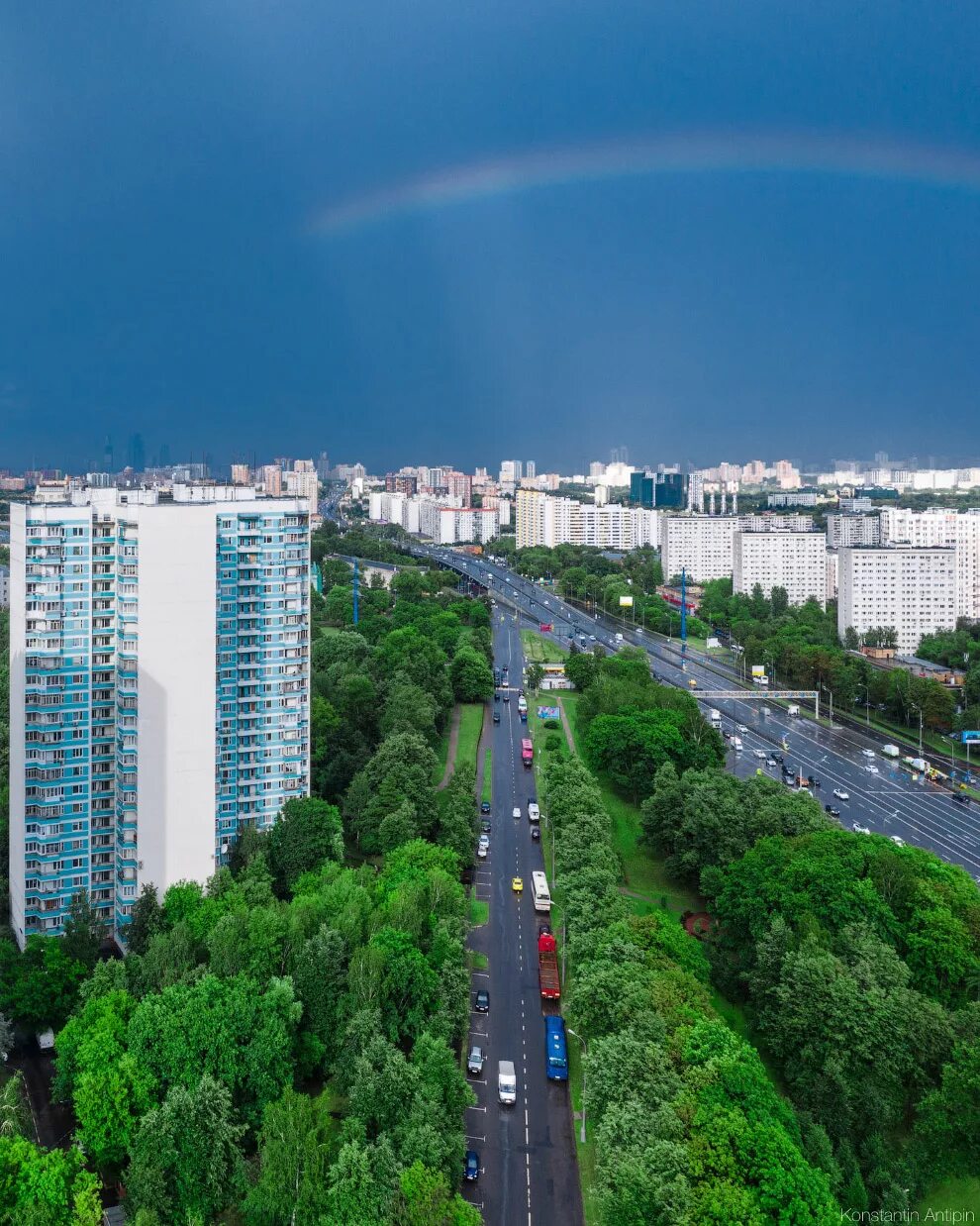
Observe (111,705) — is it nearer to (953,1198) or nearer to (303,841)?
(303,841)

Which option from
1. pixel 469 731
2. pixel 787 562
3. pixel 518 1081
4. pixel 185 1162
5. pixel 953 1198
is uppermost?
pixel 787 562

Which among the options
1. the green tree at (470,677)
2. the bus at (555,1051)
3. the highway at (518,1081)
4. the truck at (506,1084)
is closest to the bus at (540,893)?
the highway at (518,1081)

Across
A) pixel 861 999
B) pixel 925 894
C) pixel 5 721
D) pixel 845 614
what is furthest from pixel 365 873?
pixel 845 614

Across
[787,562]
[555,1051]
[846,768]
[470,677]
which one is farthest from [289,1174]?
[787,562]

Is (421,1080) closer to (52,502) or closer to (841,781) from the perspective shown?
(52,502)

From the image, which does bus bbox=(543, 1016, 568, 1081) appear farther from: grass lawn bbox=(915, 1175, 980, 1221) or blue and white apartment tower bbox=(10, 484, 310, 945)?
blue and white apartment tower bbox=(10, 484, 310, 945)

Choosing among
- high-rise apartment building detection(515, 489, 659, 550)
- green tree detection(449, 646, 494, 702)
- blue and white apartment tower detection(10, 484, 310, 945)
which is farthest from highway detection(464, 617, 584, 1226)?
high-rise apartment building detection(515, 489, 659, 550)
